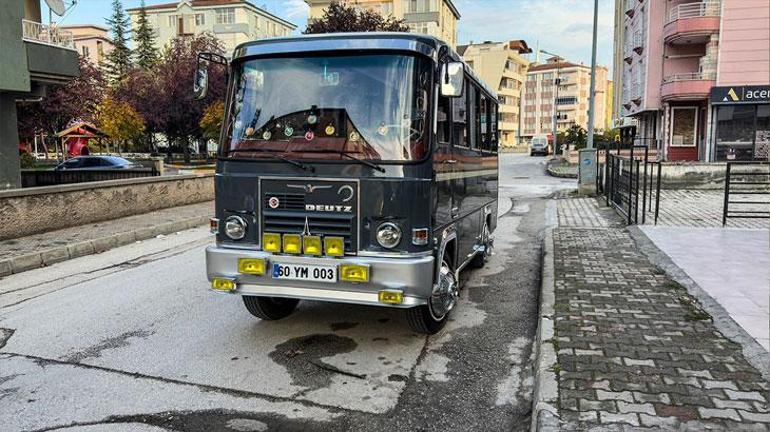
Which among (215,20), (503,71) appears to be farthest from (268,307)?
(503,71)

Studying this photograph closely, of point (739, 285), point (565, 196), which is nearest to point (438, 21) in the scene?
point (565, 196)

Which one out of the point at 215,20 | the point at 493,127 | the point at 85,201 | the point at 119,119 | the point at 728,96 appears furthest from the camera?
the point at 215,20

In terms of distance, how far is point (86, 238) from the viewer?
35.6 ft

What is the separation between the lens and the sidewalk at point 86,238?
923 cm

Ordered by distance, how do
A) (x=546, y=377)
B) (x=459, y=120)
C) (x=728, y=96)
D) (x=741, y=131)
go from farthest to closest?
(x=741, y=131) → (x=728, y=96) → (x=459, y=120) → (x=546, y=377)

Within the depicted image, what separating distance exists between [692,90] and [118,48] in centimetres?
6131

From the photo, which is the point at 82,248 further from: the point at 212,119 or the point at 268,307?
the point at 212,119

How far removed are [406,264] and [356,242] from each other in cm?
48

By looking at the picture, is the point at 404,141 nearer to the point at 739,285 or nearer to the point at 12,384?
the point at 12,384

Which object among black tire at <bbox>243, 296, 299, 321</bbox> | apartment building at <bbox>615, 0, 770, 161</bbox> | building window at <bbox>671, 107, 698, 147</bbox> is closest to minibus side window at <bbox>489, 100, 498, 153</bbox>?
black tire at <bbox>243, 296, 299, 321</bbox>

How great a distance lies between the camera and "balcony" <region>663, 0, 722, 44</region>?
31.4 m

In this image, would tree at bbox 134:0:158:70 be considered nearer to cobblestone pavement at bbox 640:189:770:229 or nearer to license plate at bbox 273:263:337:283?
cobblestone pavement at bbox 640:189:770:229

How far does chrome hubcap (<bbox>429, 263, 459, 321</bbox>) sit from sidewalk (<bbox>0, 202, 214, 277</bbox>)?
6763mm

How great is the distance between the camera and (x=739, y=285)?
6.86 meters
